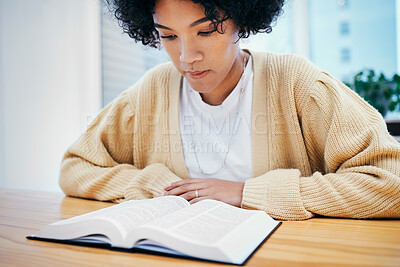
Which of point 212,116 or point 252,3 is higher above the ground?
point 252,3

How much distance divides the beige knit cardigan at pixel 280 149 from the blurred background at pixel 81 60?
594 mm

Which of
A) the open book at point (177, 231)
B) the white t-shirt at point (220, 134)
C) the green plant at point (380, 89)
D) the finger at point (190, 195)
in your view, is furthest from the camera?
the green plant at point (380, 89)

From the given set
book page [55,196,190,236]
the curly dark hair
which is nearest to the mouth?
the curly dark hair

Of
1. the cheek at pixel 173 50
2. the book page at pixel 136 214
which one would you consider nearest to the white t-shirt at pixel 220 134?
the cheek at pixel 173 50

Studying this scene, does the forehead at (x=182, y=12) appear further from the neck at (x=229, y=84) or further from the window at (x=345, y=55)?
the window at (x=345, y=55)

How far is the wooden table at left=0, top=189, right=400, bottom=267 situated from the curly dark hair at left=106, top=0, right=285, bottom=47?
584 millimetres

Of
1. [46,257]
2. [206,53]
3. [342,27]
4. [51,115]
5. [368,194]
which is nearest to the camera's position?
[46,257]

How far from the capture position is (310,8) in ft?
8.87

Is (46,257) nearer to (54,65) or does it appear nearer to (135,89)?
(135,89)

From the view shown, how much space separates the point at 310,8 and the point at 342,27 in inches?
11.2

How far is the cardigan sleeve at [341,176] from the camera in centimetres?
84

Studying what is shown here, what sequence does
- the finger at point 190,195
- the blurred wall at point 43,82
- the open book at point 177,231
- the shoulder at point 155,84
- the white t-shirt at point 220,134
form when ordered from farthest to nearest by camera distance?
the blurred wall at point 43,82
the shoulder at point 155,84
the white t-shirt at point 220,134
the finger at point 190,195
the open book at point 177,231

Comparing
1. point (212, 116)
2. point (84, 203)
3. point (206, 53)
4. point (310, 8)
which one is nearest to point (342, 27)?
point (310, 8)

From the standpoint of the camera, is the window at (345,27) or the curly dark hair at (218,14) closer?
the curly dark hair at (218,14)
